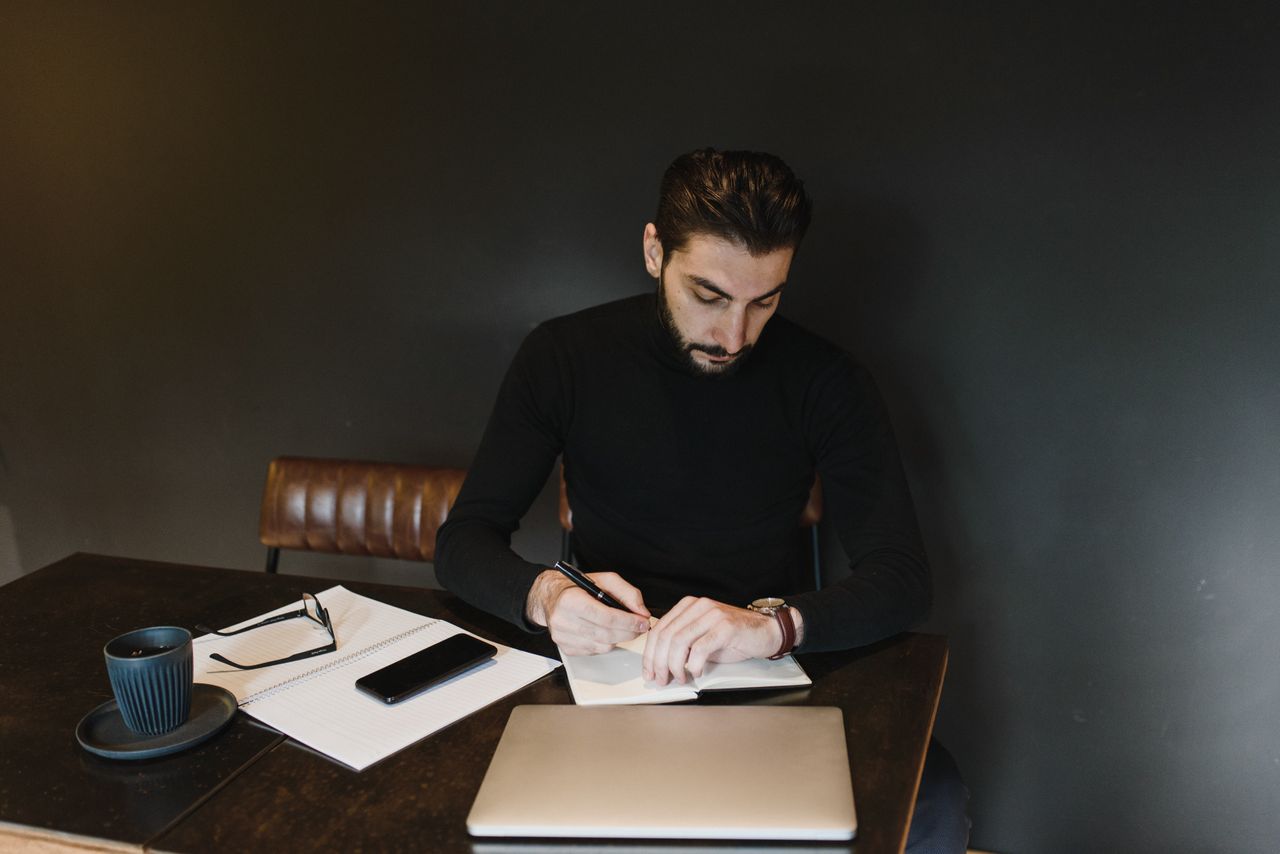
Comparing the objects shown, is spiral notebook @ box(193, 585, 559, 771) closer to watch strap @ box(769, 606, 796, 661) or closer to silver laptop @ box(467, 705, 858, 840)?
silver laptop @ box(467, 705, 858, 840)

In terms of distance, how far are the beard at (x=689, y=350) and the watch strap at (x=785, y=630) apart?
51 cm

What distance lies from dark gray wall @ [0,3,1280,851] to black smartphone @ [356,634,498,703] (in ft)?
3.72

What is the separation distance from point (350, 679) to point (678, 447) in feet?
2.35

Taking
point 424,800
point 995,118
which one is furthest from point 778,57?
point 424,800

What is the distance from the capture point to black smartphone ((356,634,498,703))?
3.96ft

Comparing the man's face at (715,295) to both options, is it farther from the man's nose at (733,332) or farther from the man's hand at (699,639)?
the man's hand at (699,639)

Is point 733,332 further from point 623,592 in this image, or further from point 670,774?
point 670,774

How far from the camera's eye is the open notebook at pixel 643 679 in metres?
1.19

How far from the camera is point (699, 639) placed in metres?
1.20

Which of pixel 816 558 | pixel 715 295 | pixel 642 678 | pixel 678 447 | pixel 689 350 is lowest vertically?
pixel 816 558

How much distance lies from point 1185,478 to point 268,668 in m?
1.75

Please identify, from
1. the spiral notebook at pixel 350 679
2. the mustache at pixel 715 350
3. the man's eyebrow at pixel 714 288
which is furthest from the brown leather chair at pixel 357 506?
the man's eyebrow at pixel 714 288

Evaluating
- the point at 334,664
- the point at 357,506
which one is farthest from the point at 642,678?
the point at 357,506

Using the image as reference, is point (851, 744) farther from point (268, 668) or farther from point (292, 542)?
point (292, 542)
